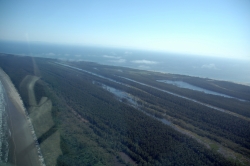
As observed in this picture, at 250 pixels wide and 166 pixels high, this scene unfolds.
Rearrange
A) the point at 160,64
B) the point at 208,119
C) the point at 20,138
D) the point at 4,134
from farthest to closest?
the point at 160,64, the point at 208,119, the point at 4,134, the point at 20,138

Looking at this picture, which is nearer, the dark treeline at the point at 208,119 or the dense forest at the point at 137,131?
the dense forest at the point at 137,131

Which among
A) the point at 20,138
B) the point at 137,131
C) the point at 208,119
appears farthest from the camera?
the point at 208,119

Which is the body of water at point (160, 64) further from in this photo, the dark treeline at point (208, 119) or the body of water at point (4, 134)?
the body of water at point (4, 134)

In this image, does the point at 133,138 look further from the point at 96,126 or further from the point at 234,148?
the point at 234,148

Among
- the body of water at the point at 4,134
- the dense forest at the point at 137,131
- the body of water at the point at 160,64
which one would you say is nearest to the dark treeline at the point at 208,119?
the dense forest at the point at 137,131

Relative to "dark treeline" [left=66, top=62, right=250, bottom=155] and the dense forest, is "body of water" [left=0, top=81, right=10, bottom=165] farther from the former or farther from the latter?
"dark treeline" [left=66, top=62, right=250, bottom=155]

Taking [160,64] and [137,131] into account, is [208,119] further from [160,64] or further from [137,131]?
[160,64]

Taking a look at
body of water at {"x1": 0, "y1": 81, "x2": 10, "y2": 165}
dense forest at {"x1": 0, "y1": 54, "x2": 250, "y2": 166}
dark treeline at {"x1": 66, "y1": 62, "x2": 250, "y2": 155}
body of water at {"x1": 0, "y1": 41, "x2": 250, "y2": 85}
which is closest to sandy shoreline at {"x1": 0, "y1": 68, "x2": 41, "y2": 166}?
body of water at {"x1": 0, "y1": 81, "x2": 10, "y2": 165}

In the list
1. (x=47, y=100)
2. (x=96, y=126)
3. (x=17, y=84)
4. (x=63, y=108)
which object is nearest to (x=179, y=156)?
(x=96, y=126)

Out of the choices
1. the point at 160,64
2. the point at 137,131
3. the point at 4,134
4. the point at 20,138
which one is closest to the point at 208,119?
the point at 137,131
